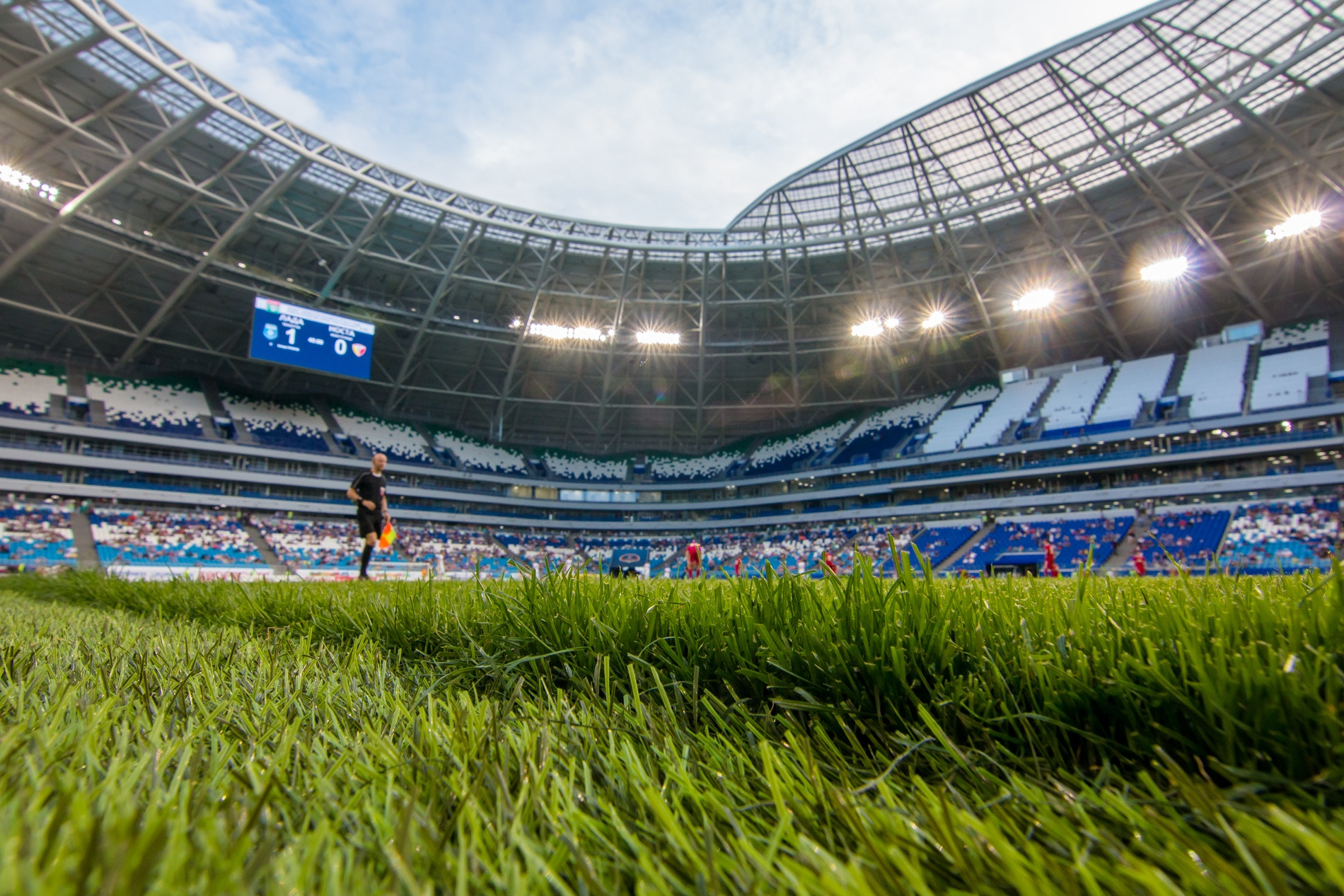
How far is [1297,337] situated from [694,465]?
3975 centimetres

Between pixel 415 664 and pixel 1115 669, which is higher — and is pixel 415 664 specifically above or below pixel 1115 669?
below

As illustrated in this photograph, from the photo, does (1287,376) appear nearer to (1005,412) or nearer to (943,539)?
(1005,412)

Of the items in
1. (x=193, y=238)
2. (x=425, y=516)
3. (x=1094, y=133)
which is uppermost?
(x=1094, y=133)

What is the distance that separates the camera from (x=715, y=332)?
44.8 meters

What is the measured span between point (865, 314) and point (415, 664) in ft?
138

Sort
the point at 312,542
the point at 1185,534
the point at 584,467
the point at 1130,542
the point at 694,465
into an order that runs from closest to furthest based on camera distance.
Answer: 1. the point at 1185,534
2. the point at 1130,542
3. the point at 312,542
4. the point at 584,467
5. the point at 694,465

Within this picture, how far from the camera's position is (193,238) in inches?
1224

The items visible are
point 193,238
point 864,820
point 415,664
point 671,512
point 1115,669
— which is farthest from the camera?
point 671,512

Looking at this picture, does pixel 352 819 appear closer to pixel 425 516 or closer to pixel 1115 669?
pixel 1115 669

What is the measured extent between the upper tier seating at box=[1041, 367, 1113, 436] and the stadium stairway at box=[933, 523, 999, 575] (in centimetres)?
677

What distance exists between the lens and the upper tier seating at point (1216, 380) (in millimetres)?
34281

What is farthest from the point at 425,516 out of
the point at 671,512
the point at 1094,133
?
the point at 1094,133

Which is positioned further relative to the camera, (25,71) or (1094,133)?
(1094,133)

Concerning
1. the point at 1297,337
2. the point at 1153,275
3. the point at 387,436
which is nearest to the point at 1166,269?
the point at 1153,275
